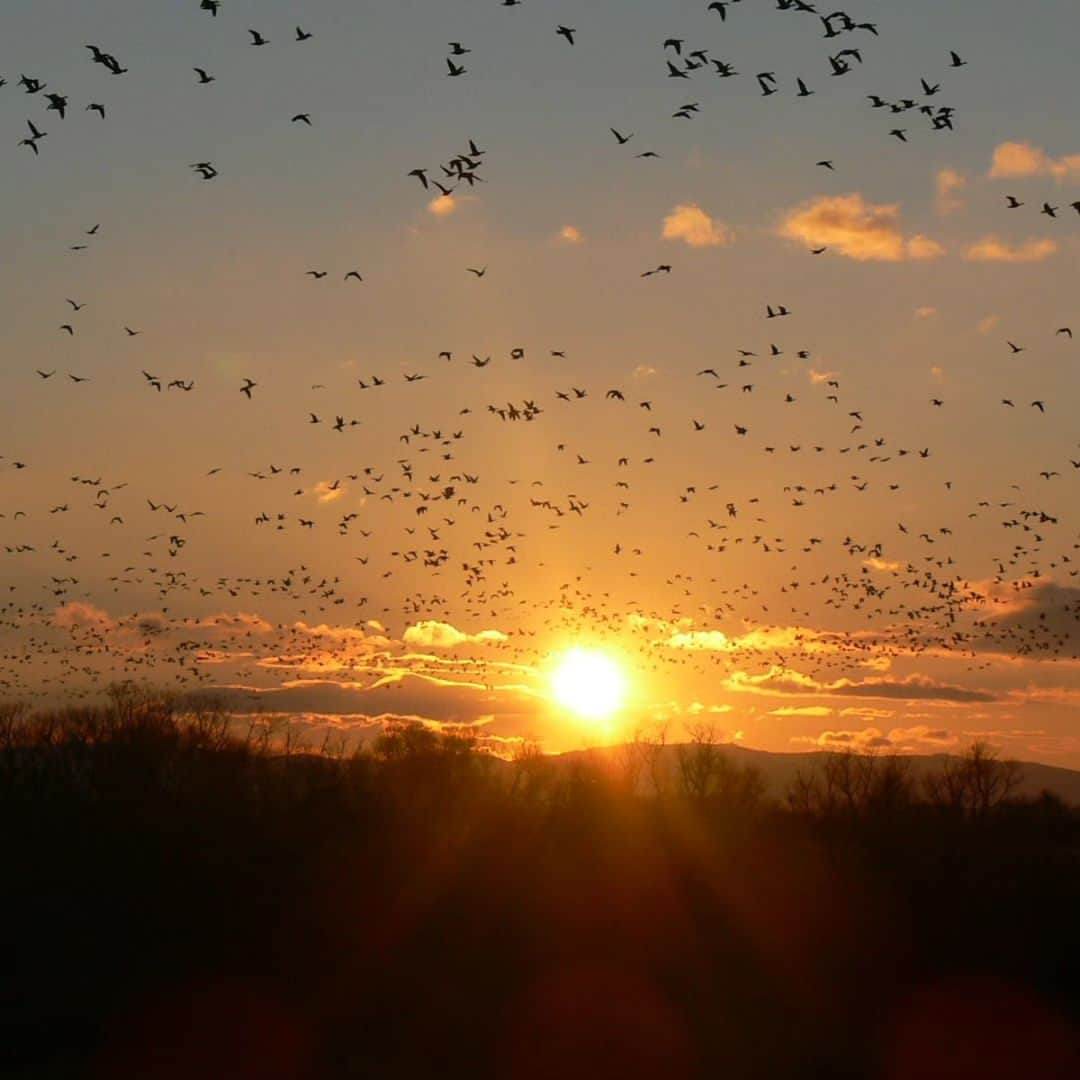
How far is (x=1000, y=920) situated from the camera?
6875cm

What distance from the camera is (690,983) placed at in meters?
67.1

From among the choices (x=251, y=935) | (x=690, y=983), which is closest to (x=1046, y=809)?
(x=690, y=983)

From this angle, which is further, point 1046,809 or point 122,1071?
point 1046,809

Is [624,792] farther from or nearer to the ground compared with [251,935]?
farther from the ground

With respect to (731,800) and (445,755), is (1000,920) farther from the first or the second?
(445,755)

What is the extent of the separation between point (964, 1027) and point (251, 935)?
102ft

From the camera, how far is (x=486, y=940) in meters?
71.4

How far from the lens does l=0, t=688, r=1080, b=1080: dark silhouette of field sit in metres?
54.9

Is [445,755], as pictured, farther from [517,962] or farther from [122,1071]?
[122,1071]

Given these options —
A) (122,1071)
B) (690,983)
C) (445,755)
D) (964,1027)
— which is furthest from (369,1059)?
(445,755)

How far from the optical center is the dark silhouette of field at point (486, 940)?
180 feet

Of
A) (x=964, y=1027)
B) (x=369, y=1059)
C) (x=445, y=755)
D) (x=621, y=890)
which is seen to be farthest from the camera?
(x=445, y=755)

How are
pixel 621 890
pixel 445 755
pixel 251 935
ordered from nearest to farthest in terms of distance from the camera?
1. pixel 251 935
2. pixel 621 890
3. pixel 445 755

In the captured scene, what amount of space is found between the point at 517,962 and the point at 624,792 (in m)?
52.6
